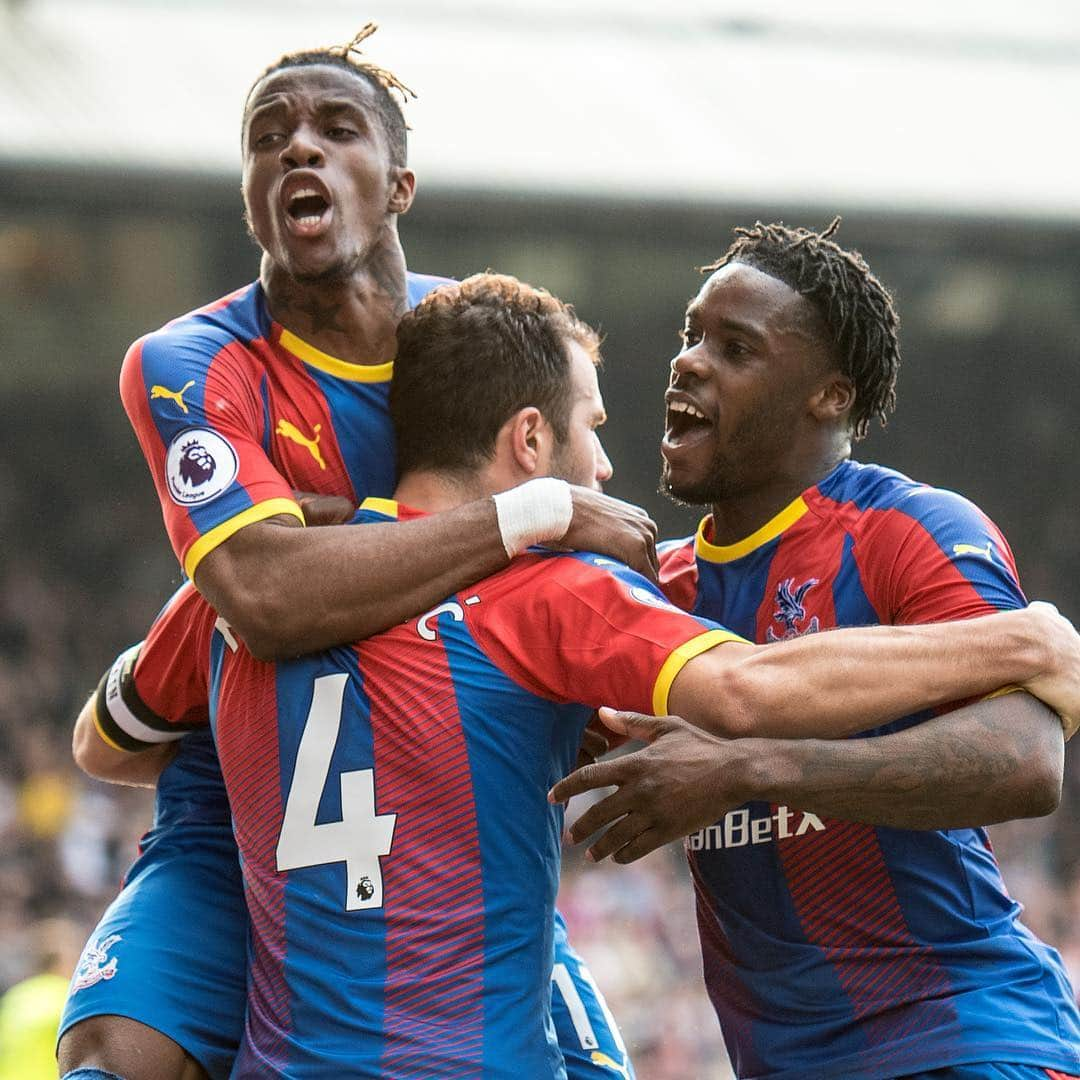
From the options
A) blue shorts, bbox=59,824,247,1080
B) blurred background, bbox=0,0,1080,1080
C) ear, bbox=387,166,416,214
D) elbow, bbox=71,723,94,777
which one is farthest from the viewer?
blurred background, bbox=0,0,1080,1080

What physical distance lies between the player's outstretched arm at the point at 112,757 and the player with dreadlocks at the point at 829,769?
1.36m

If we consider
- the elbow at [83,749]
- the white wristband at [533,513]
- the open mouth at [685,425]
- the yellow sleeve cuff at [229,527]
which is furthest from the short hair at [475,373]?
the elbow at [83,749]

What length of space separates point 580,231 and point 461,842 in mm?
12622

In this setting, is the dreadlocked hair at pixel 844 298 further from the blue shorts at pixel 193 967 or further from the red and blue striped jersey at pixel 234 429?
the blue shorts at pixel 193 967

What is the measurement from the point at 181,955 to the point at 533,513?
128 cm

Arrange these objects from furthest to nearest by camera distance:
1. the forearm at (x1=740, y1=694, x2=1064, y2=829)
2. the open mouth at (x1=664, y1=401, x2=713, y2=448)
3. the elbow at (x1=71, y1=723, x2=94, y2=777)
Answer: the elbow at (x1=71, y1=723, x2=94, y2=777)
the open mouth at (x1=664, y1=401, x2=713, y2=448)
the forearm at (x1=740, y1=694, x2=1064, y2=829)

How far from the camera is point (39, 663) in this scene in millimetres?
15930

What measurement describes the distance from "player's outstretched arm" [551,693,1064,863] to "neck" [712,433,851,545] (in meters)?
0.83

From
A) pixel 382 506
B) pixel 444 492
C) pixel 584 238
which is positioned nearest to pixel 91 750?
pixel 382 506

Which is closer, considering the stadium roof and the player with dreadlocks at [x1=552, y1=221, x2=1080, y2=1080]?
the player with dreadlocks at [x1=552, y1=221, x2=1080, y2=1080]

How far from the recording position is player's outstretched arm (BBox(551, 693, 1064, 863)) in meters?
3.12

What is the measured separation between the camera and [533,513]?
340 cm

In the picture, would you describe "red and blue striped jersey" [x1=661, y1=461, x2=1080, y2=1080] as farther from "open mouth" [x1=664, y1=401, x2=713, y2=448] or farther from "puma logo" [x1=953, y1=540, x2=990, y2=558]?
"open mouth" [x1=664, y1=401, x2=713, y2=448]

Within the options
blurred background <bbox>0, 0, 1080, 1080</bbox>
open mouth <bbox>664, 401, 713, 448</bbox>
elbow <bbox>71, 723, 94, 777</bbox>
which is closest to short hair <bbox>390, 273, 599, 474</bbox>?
open mouth <bbox>664, 401, 713, 448</bbox>
